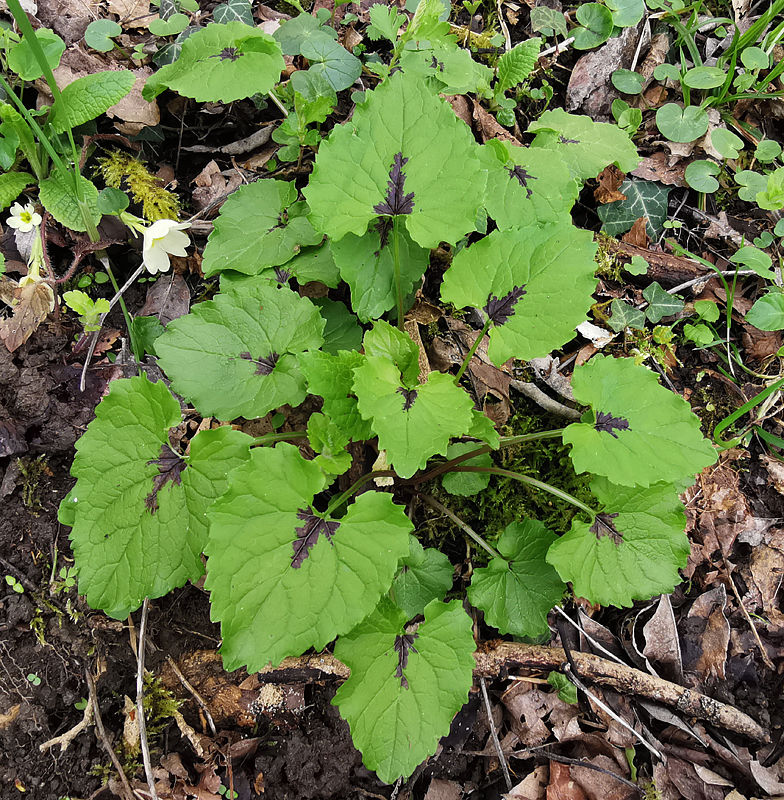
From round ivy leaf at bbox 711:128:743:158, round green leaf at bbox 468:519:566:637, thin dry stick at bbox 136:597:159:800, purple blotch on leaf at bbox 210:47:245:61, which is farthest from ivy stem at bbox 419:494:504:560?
round ivy leaf at bbox 711:128:743:158

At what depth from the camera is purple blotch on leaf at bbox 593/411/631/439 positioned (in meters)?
2.13

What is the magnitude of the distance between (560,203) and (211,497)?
1.99 metres

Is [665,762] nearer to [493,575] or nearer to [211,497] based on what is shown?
[493,575]

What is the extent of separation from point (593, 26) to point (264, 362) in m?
2.88

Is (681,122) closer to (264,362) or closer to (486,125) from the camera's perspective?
(486,125)

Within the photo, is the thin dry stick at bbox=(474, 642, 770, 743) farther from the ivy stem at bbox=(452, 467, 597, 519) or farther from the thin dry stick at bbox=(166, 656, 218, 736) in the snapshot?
the thin dry stick at bbox=(166, 656, 218, 736)

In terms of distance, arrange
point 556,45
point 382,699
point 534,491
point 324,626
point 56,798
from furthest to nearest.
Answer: point 556,45 < point 534,491 < point 56,798 < point 382,699 < point 324,626

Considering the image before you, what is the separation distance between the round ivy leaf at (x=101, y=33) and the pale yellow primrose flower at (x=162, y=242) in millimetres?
1278

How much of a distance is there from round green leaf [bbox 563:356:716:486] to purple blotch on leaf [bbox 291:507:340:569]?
0.92 meters

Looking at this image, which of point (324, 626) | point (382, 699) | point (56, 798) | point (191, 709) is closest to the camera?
point (324, 626)

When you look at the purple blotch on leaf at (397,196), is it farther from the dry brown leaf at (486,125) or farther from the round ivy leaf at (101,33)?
the round ivy leaf at (101,33)

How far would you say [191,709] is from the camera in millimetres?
2385

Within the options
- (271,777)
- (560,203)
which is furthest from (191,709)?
(560,203)

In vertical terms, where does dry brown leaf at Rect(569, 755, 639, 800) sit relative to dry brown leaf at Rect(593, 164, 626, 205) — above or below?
below
